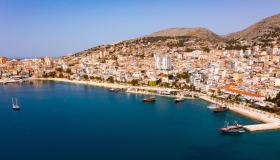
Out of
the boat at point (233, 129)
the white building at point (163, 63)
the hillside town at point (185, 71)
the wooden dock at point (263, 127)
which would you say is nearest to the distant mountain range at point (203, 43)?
the hillside town at point (185, 71)

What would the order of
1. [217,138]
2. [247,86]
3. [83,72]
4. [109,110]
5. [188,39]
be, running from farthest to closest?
[188,39]
[83,72]
[247,86]
[109,110]
[217,138]

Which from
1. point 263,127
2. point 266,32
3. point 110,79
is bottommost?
point 263,127

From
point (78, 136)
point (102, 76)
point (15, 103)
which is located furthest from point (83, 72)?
point (78, 136)

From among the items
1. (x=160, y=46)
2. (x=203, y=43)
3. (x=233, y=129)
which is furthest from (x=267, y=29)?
(x=233, y=129)

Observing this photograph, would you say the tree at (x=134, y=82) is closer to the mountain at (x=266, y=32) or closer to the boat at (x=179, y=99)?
the boat at (x=179, y=99)

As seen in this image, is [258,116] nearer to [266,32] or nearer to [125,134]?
[125,134]

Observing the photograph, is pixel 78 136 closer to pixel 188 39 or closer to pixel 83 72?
pixel 83 72

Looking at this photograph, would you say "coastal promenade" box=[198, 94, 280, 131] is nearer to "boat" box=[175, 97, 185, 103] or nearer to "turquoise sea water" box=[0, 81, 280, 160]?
"turquoise sea water" box=[0, 81, 280, 160]

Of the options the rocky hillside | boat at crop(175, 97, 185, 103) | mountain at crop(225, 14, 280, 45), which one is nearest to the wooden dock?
boat at crop(175, 97, 185, 103)
